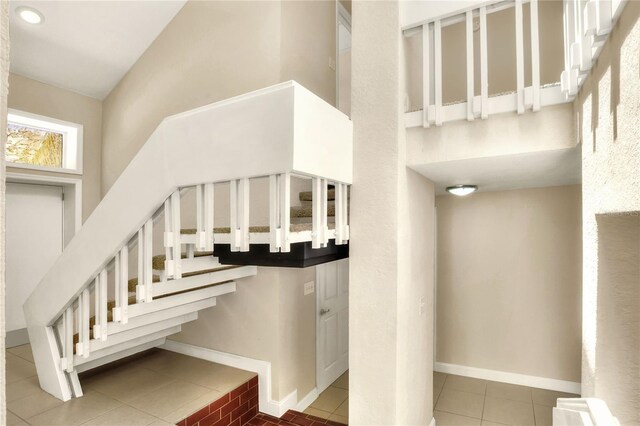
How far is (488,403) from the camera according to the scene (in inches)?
121

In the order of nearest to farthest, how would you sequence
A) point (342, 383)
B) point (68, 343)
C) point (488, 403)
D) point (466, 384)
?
1. point (68, 343)
2. point (488, 403)
3. point (466, 384)
4. point (342, 383)

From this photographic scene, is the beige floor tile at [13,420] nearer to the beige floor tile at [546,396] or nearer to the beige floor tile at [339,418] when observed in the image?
the beige floor tile at [339,418]

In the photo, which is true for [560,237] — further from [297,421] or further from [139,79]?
[139,79]

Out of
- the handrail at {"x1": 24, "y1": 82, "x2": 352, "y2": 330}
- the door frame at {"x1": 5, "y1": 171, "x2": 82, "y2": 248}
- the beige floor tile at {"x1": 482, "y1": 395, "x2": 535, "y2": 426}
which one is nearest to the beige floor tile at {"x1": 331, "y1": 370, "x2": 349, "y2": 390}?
the beige floor tile at {"x1": 482, "y1": 395, "x2": 535, "y2": 426}

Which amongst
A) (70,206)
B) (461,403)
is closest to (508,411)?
(461,403)

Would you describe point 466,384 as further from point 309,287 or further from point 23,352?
point 23,352

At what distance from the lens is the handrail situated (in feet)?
4.66

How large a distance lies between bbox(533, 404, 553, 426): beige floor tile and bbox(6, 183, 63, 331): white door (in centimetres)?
490

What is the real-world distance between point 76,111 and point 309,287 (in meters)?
3.24

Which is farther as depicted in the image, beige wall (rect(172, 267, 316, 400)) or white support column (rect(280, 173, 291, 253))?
beige wall (rect(172, 267, 316, 400))

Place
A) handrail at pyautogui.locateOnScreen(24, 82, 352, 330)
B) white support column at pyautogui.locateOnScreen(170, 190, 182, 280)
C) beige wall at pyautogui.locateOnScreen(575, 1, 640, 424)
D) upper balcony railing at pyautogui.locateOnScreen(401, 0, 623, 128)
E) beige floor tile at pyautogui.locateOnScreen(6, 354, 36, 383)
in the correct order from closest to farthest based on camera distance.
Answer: beige wall at pyautogui.locateOnScreen(575, 1, 640, 424) → upper balcony railing at pyautogui.locateOnScreen(401, 0, 623, 128) → handrail at pyautogui.locateOnScreen(24, 82, 352, 330) → white support column at pyautogui.locateOnScreen(170, 190, 182, 280) → beige floor tile at pyautogui.locateOnScreen(6, 354, 36, 383)

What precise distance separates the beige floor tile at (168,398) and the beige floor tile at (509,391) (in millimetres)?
2600

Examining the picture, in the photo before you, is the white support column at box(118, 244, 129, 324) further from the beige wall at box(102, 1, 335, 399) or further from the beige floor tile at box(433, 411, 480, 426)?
the beige floor tile at box(433, 411, 480, 426)

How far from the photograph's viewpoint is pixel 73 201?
3.83m
